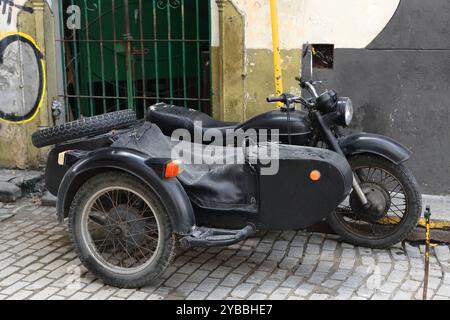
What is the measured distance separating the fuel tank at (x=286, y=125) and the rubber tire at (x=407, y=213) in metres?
0.51

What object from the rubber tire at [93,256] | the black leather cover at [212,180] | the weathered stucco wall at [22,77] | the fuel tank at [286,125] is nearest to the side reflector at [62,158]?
the rubber tire at [93,256]

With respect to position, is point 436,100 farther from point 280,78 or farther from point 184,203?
point 184,203

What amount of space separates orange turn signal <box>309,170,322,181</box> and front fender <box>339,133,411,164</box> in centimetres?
93

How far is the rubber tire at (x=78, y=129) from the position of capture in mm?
4414

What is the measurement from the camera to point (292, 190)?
411 cm

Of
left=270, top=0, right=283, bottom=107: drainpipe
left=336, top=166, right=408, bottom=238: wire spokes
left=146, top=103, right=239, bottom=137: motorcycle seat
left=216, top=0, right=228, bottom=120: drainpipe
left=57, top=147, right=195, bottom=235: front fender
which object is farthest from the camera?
left=216, top=0, right=228, bottom=120: drainpipe

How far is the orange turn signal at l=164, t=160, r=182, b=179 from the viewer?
400 centimetres

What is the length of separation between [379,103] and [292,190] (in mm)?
2385

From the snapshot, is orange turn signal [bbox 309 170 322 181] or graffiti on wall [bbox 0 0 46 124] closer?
orange turn signal [bbox 309 170 322 181]

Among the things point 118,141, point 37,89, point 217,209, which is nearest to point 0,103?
point 37,89

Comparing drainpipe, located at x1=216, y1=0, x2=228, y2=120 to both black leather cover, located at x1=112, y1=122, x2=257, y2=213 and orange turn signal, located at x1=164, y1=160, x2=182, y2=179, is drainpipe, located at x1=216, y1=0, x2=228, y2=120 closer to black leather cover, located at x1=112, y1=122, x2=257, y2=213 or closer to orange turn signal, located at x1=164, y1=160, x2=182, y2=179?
black leather cover, located at x1=112, y1=122, x2=257, y2=213

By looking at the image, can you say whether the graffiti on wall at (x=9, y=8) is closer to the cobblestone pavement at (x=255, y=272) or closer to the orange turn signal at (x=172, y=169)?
the cobblestone pavement at (x=255, y=272)

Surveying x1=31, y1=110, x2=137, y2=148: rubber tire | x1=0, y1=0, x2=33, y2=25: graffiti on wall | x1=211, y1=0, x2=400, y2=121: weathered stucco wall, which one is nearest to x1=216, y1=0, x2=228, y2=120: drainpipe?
x1=211, y1=0, x2=400, y2=121: weathered stucco wall

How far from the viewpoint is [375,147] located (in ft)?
15.7
